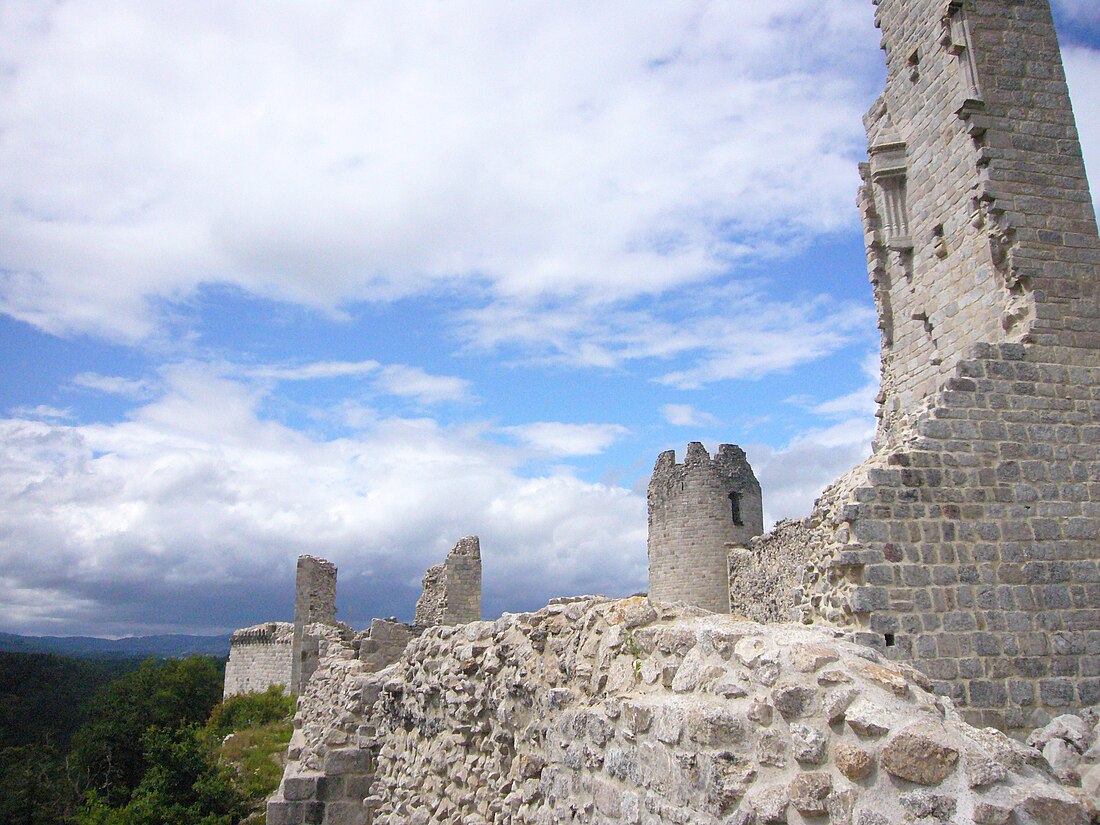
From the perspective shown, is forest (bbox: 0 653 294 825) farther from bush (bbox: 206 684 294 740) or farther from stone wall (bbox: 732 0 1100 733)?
stone wall (bbox: 732 0 1100 733)

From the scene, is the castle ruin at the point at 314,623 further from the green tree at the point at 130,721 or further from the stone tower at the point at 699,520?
the stone tower at the point at 699,520

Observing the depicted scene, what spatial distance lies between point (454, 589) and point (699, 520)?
8.26 meters

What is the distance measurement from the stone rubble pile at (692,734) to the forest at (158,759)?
1059 centimetres

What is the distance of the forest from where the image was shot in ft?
49.2

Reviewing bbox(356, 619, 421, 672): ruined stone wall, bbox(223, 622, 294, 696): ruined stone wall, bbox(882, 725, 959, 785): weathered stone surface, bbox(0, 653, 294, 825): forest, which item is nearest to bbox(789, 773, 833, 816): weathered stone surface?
bbox(882, 725, 959, 785): weathered stone surface

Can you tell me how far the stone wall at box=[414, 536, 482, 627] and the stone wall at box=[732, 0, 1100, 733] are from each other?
13248mm

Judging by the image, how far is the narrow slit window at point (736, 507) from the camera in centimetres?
2542

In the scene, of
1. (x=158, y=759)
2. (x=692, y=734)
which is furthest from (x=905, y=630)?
(x=158, y=759)

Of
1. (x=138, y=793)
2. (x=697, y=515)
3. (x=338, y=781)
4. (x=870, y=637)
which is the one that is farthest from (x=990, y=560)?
(x=697, y=515)

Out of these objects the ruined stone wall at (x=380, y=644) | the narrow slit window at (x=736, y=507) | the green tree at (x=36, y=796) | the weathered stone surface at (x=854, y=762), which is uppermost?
the narrow slit window at (x=736, y=507)

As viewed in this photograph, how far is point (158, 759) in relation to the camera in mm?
16297

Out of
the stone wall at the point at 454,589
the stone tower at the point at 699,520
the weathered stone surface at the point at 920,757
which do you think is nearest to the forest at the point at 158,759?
the stone wall at the point at 454,589

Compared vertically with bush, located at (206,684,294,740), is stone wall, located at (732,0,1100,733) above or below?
above

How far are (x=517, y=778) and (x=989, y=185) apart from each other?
7.06 metres
